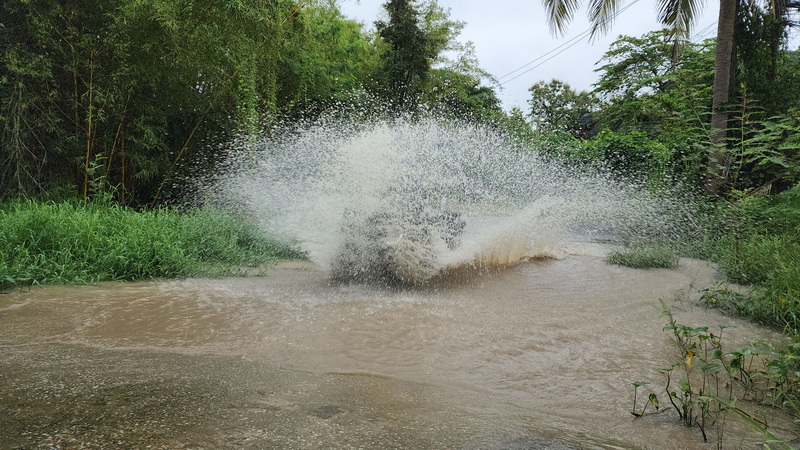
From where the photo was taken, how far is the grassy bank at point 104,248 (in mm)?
5199

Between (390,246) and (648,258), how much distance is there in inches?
159

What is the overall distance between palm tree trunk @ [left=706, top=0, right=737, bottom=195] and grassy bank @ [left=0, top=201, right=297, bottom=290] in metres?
7.45

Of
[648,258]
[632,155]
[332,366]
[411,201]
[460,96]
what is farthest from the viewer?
[460,96]

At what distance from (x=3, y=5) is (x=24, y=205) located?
286 centimetres

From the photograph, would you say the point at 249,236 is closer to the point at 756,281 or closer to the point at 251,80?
the point at 251,80

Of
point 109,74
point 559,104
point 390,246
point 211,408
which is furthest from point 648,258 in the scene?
point 559,104

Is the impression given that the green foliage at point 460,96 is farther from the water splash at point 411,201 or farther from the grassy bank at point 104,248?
the grassy bank at point 104,248

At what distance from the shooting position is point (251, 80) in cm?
935

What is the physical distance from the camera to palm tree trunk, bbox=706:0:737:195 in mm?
8875

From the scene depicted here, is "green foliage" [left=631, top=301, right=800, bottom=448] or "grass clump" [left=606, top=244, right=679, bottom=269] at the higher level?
"grass clump" [left=606, top=244, right=679, bottom=269]

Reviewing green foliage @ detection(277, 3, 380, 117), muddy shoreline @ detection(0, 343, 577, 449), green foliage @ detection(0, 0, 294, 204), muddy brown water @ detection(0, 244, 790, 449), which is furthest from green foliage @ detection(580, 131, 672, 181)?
muddy shoreline @ detection(0, 343, 577, 449)

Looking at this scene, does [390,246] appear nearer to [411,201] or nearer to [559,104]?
[411,201]

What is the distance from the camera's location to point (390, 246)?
18.4 feet

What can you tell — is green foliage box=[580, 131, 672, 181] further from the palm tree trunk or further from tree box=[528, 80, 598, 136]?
tree box=[528, 80, 598, 136]
